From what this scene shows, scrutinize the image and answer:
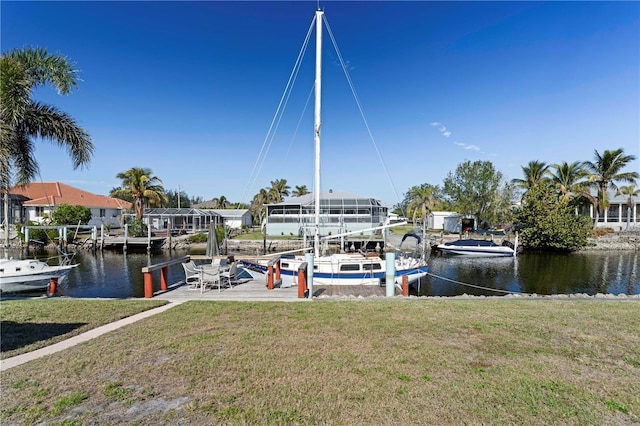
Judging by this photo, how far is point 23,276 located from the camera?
44.0 feet

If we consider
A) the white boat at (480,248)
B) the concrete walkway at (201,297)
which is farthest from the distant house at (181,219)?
the concrete walkway at (201,297)

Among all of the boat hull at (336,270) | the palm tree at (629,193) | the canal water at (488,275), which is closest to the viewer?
the boat hull at (336,270)

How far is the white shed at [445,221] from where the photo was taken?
161 feet

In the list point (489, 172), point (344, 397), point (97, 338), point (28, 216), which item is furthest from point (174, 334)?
point (28, 216)

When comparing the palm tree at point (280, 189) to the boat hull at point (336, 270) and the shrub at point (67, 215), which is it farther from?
the boat hull at point (336, 270)

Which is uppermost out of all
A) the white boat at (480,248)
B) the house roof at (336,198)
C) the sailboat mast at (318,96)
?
the sailboat mast at (318,96)

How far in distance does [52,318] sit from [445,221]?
50.5 meters

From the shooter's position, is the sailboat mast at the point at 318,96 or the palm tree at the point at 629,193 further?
the palm tree at the point at 629,193

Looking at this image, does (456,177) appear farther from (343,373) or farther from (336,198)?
(343,373)

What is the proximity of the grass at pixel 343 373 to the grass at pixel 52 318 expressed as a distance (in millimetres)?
998

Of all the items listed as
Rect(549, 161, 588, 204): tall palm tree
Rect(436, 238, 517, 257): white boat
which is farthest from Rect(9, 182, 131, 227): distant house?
Rect(549, 161, 588, 204): tall palm tree

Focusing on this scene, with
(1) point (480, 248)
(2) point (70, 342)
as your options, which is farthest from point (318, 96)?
(1) point (480, 248)

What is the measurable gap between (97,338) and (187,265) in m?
6.26

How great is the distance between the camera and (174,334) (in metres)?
6.18
